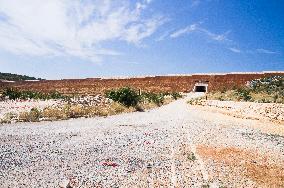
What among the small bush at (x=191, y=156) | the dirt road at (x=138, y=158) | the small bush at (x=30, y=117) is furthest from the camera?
the small bush at (x=30, y=117)

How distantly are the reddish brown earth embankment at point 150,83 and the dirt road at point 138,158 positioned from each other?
5277 cm

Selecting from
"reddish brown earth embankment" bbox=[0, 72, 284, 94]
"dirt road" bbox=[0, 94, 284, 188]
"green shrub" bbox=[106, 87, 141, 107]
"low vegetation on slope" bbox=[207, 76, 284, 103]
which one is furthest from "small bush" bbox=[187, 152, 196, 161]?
"reddish brown earth embankment" bbox=[0, 72, 284, 94]

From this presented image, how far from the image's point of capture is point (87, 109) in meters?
25.5

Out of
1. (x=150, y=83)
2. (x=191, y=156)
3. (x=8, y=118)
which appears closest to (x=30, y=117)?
(x=8, y=118)

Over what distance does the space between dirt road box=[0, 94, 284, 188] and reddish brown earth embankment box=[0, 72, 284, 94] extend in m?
52.8

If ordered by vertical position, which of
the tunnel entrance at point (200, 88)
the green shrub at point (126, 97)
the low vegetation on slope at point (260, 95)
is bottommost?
the tunnel entrance at point (200, 88)

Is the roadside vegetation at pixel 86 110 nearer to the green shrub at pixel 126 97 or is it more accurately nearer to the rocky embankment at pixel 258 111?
the green shrub at pixel 126 97

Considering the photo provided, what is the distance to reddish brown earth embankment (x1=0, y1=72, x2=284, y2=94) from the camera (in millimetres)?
69250

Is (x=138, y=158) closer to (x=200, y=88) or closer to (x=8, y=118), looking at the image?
(x=8, y=118)

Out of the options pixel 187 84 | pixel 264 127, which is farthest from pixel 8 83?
pixel 264 127

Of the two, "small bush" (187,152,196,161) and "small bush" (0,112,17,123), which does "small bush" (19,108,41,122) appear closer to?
"small bush" (0,112,17,123)

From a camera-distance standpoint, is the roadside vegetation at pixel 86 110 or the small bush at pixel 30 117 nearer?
the small bush at pixel 30 117

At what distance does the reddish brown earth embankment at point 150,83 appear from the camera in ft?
227

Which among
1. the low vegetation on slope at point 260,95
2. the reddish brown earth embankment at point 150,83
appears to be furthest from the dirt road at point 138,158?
the reddish brown earth embankment at point 150,83
